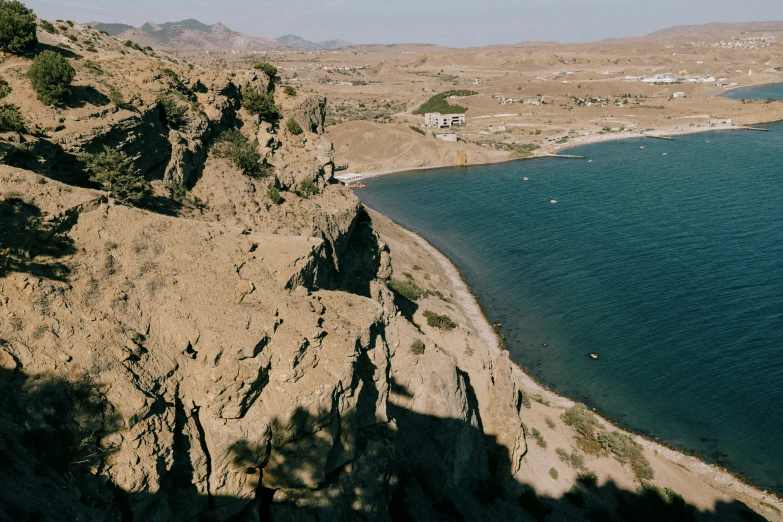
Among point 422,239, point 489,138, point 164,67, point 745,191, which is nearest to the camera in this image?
point 164,67

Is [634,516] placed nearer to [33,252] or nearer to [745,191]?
[33,252]

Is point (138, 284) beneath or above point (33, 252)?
beneath

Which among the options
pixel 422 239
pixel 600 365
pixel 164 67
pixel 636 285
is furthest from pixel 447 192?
pixel 164 67

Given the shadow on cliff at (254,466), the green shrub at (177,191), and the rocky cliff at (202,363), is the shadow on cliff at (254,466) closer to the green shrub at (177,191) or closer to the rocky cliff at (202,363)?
the rocky cliff at (202,363)

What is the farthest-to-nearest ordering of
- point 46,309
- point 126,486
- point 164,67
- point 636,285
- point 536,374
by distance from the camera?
point 636,285 < point 536,374 < point 164,67 < point 46,309 < point 126,486

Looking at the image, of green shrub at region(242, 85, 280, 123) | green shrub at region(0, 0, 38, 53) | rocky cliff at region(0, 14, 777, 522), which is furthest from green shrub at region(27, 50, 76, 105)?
green shrub at region(242, 85, 280, 123)

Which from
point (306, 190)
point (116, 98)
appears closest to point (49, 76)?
point (116, 98)

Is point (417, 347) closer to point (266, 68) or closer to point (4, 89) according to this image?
point (4, 89)
